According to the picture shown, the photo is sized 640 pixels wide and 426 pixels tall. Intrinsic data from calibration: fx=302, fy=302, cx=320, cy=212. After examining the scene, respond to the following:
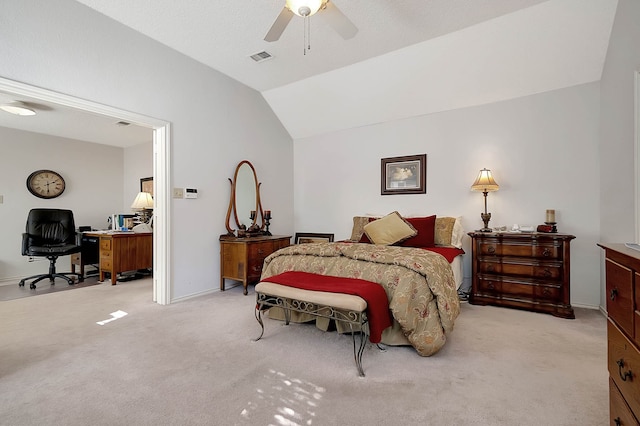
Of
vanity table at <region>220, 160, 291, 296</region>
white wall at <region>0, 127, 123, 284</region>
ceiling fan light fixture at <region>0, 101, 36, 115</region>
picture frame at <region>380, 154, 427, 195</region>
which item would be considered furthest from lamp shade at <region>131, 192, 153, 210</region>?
picture frame at <region>380, 154, 427, 195</region>

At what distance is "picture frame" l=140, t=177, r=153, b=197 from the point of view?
5.95 m

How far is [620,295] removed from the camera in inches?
42.0

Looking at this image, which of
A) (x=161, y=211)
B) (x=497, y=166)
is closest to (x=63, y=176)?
(x=161, y=211)

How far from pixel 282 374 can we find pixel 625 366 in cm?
164

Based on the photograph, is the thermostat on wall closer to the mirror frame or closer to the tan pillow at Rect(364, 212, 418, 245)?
the mirror frame

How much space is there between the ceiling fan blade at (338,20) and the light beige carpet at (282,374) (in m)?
2.48

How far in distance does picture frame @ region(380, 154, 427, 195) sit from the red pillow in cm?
71

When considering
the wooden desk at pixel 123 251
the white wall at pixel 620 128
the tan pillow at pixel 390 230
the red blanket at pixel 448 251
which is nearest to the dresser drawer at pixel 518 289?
the red blanket at pixel 448 251

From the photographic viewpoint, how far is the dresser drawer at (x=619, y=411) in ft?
3.25

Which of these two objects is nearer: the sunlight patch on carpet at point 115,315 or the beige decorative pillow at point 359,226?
the sunlight patch on carpet at point 115,315

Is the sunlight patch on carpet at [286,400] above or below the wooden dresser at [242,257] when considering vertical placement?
below

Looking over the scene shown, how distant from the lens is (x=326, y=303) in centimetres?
203

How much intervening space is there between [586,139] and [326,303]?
3.45 m

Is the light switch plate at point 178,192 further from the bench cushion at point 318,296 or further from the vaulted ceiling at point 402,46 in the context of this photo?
the bench cushion at point 318,296
